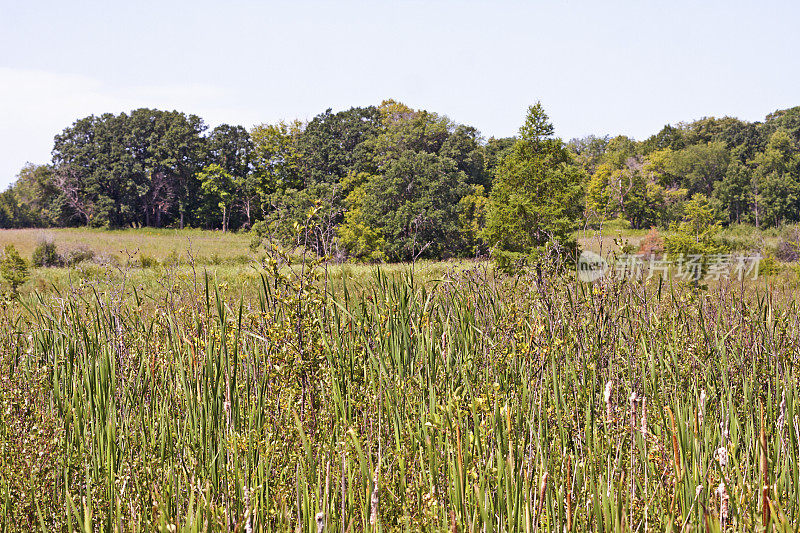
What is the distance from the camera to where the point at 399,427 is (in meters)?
2.48

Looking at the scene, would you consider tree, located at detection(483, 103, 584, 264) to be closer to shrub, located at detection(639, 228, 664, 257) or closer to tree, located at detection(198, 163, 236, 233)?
shrub, located at detection(639, 228, 664, 257)

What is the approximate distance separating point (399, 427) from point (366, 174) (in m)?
46.5

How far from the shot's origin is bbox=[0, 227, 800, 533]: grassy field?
6.33ft

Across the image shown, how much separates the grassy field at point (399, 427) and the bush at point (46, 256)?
27.4 m

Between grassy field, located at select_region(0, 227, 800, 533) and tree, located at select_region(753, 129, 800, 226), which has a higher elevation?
tree, located at select_region(753, 129, 800, 226)

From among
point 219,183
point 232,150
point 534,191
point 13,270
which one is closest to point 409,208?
point 534,191

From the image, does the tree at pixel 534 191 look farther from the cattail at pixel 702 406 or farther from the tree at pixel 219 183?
the tree at pixel 219 183

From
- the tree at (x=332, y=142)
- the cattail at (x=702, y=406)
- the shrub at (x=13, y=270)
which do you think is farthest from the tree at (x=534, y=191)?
the tree at (x=332, y=142)

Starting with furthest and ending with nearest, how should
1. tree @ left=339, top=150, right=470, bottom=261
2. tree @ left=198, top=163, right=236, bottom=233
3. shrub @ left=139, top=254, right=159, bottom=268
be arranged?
1. tree @ left=198, top=163, right=236, bottom=233
2. tree @ left=339, top=150, right=470, bottom=261
3. shrub @ left=139, top=254, right=159, bottom=268

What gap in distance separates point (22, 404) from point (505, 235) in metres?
19.2

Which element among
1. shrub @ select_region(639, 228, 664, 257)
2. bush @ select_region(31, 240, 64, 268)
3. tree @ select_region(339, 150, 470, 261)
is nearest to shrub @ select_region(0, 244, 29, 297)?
bush @ select_region(31, 240, 64, 268)

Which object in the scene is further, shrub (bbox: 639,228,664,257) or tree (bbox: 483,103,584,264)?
shrub (bbox: 639,228,664,257)

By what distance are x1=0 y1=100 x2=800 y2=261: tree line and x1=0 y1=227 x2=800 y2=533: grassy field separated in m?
33.6

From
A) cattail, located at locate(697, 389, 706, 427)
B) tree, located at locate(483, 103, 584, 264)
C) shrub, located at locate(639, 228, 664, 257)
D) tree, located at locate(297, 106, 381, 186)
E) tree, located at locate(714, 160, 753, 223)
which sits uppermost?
tree, located at locate(297, 106, 381, 186)
